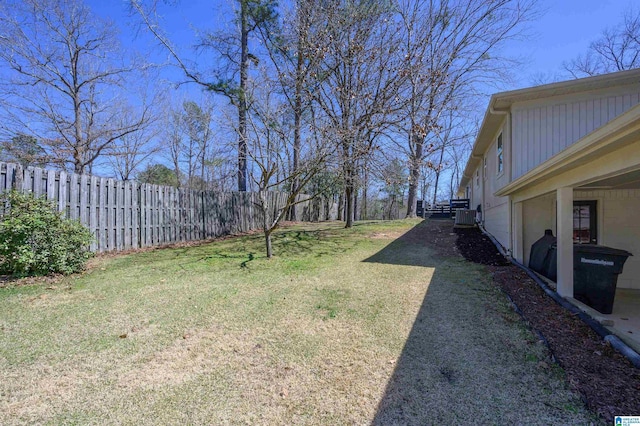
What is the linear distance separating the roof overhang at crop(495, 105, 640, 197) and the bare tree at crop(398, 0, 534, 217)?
5.51m

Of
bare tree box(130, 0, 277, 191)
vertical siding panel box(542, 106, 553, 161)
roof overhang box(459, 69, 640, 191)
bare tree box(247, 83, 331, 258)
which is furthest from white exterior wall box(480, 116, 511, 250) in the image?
bare tree box(130, 0, 277, 191)

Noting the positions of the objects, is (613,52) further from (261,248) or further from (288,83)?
(261,248)

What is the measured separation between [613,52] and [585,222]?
1906cm

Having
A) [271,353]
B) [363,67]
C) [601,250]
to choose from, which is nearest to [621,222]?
[601,250]

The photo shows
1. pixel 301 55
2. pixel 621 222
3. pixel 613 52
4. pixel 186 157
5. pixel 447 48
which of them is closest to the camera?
pixel 621 222

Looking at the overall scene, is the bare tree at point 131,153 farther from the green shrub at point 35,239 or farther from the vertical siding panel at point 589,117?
the vertical siding panel at point 589,117

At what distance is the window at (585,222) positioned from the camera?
6.13 meters

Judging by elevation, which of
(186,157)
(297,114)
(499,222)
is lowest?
(499,222)

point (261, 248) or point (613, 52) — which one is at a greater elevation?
point (613, 52)

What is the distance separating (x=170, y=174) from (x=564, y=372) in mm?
23311

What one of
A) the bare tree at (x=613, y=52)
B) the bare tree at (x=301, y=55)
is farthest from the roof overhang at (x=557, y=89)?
the bare tree at (x=613, y=52)

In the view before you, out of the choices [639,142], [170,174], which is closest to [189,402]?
[639,142]

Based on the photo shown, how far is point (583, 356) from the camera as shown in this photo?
2881 millimetres

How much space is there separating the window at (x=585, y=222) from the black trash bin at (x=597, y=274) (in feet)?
7.15
